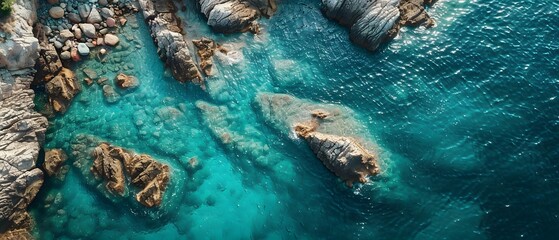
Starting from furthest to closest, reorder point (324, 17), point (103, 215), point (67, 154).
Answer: point (324, 17)
point (67, 154)
point (103, 215)

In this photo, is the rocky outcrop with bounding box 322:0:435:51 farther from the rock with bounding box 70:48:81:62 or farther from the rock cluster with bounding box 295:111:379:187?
the rock with bounding box 70:48:81:62

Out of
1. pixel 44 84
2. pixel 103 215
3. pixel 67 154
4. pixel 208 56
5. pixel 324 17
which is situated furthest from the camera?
pixel 324 17

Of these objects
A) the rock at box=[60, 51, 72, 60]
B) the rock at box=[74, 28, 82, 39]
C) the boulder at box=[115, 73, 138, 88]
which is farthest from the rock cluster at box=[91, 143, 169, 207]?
the rock at box=[74, 28, 82, 39]

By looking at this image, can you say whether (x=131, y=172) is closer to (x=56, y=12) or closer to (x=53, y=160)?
(x=53, y=160)

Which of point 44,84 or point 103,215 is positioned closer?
point 103,215

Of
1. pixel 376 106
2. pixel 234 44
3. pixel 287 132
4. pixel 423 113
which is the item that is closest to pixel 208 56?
pixel 234 44

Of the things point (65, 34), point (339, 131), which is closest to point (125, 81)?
point (65, 34)

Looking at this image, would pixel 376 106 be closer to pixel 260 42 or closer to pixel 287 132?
pixel 287 132
